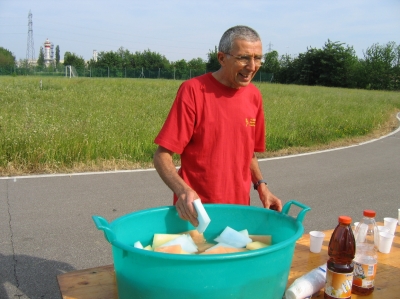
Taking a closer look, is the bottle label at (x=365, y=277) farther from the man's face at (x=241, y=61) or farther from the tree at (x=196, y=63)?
the tree at (x=196, y=63)

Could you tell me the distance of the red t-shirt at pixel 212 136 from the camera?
88.9 inches

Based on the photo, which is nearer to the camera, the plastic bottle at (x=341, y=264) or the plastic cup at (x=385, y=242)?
the plastic bottle at (x=341, y=264)

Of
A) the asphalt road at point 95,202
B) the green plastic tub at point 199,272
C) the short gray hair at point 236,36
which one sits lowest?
the asphalt road at point 95,202

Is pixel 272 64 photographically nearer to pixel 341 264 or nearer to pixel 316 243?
pixel 316 243

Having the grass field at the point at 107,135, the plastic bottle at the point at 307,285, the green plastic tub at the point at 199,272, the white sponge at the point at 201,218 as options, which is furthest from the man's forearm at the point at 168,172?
the grass field at the point at 107,135

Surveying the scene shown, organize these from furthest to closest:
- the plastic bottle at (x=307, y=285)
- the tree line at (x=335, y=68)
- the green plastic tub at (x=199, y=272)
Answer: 1. the tree line at (x=335, y=68)
2. the plastic bottle at (x=307, y=285)
3. the green plastic tub at (x=199, y=272)

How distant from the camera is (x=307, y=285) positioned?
180 cm

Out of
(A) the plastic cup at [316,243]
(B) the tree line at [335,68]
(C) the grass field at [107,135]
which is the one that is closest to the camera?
(A) the plastic cup at [316,243]

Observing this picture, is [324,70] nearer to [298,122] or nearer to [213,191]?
[298,122]

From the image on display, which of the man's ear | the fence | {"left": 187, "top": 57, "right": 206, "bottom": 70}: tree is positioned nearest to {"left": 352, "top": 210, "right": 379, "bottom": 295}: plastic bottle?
the man's ear

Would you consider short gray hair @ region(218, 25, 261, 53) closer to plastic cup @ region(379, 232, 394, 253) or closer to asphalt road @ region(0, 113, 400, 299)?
plastic cup @ region(379, 232, 394, 253)

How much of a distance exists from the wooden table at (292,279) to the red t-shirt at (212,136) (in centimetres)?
49

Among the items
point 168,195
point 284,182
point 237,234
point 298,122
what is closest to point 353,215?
point 284,182

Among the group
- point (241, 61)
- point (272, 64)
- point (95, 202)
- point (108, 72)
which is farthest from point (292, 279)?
point (272, 64)
